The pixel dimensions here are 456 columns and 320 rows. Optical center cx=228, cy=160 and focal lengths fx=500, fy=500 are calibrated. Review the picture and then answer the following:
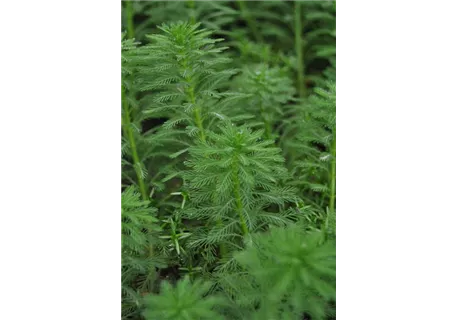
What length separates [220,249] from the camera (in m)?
1.20

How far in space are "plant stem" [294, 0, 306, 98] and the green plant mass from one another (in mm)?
175

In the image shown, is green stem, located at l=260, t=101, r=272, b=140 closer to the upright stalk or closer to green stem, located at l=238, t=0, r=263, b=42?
the upright stalk

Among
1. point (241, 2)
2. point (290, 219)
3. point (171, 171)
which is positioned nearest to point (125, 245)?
point (171, 171)

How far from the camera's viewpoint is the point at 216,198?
1074mm

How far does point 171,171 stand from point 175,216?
4.5 inches

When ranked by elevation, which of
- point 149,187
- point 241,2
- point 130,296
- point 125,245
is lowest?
point 130,296

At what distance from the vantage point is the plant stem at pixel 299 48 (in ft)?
5.80

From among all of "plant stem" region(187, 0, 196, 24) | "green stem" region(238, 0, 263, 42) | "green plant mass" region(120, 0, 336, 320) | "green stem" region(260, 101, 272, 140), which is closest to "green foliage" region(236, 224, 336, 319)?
"green plant mass" region(120, 0, 336, 320)

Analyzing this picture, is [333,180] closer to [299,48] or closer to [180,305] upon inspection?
[180,305]

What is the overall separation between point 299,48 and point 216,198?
0.91 m

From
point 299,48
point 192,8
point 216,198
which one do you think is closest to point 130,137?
point 216,198

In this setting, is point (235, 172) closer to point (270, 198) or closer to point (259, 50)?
point (270, 198)

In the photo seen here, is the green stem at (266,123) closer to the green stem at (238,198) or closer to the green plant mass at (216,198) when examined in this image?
the green plant mass at (216,198)

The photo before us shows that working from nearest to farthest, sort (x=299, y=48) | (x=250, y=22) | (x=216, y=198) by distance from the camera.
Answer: (x=216, y=198) < (x=299, y=48) < (x=250, y=22)
